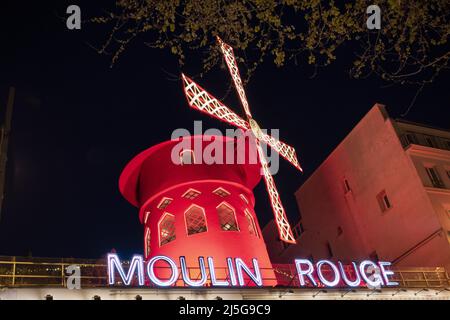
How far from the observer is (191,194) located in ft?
47.9

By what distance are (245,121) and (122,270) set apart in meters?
6.97

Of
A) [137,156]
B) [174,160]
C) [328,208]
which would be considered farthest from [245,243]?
[328,208]

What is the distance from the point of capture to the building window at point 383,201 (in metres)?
17.2

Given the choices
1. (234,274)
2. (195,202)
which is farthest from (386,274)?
(195,202)

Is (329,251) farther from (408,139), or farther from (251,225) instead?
(251,225)

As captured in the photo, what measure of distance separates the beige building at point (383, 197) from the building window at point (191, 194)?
22.6 feet

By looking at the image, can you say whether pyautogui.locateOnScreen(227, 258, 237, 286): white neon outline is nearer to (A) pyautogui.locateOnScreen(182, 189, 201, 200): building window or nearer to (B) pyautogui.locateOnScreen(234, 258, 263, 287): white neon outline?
(B) pyautogui.locateOnScreen(234, 258, 263, 287): white neon outline

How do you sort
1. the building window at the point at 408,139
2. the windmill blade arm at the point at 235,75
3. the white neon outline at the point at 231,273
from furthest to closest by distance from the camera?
the building window at the point at 408,139 < the windmill blade arm at the point at 235,75 < the white neon outline at the point at 231,273

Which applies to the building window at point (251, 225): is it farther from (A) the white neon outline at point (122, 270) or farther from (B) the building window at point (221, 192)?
(A) the white neon outline at point (122, 270)

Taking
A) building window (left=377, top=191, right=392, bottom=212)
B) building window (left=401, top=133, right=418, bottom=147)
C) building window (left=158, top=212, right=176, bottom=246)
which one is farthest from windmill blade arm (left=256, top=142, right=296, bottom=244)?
building window (left=401, top=133, right=418, bottom=147)

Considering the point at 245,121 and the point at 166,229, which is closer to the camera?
the point at 166,229

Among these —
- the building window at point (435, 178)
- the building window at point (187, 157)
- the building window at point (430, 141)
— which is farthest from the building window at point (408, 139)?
the building window at point (187, 157)

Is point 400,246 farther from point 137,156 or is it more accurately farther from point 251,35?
point 251,35

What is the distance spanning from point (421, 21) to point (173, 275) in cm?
733
